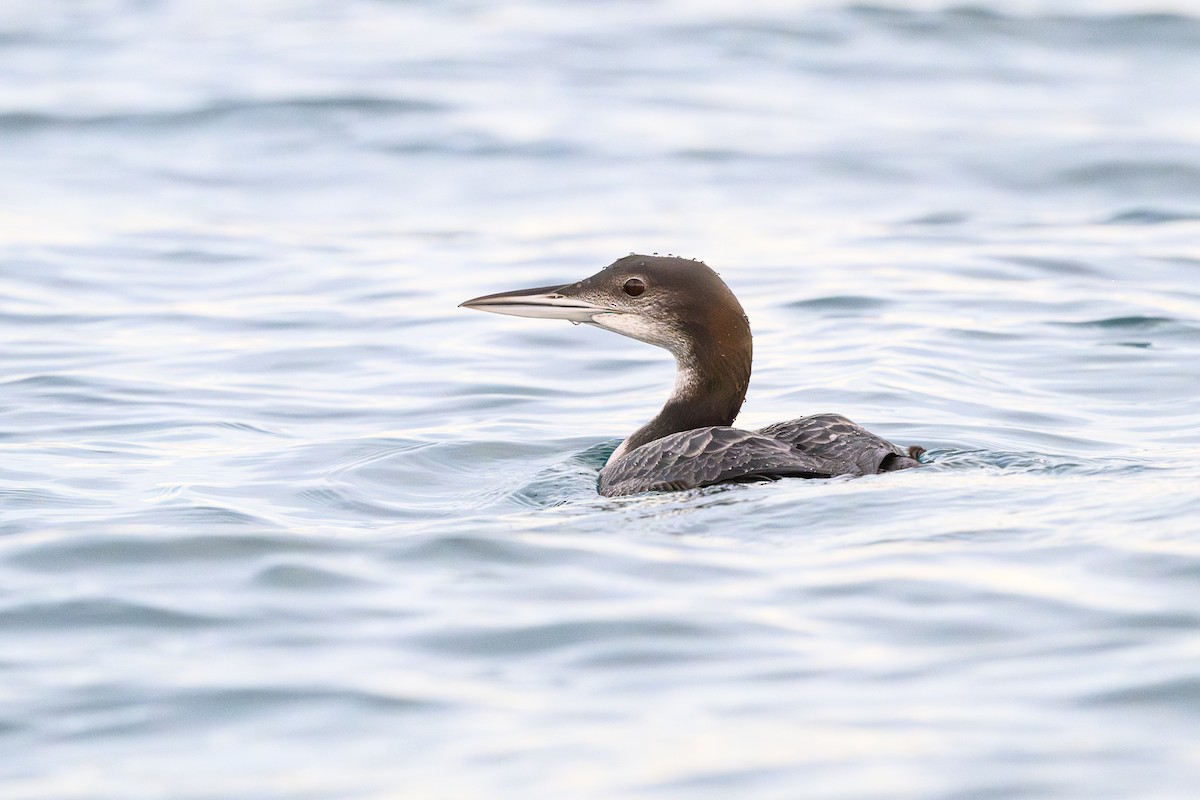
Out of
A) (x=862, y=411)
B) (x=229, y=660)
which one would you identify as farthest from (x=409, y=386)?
(x=229, y=660)

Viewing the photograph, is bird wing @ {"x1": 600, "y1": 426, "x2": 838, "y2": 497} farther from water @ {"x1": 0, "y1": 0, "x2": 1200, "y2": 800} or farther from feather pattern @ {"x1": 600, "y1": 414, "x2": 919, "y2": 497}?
water @ {"x1": 0, "y1": 0, "x2": 1200, "y2": 800}

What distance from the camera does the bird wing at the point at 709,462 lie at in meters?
6.40

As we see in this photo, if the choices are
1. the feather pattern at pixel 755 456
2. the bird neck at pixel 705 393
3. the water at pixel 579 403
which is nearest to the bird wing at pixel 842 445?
the feather pattern at pixel 755 456

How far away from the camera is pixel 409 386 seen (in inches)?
368

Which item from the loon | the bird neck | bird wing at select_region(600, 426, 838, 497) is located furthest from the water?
the bird neck

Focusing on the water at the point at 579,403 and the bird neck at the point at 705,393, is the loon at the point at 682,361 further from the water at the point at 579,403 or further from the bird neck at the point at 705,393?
the water at the point at 579,403

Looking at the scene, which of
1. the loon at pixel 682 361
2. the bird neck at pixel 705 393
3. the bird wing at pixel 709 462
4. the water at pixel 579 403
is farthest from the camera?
the bird neck at pixel 705 393

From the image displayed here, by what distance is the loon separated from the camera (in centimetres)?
660

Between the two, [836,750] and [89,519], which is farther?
[89,519]

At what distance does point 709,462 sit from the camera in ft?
21.3

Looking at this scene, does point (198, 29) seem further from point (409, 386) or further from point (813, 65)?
point (409, 386)

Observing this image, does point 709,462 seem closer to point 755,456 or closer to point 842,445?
point 755,456

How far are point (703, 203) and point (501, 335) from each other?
3568 mm

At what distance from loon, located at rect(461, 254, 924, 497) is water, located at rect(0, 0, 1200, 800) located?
0.31 m
